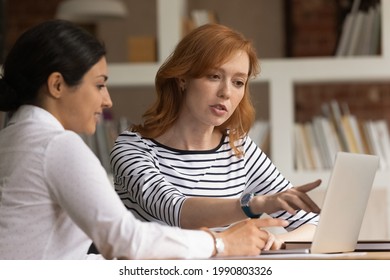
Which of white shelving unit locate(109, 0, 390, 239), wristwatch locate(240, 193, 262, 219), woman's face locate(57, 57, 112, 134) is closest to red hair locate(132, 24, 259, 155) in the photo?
wristwatch locate(240, 193, 262, 219)

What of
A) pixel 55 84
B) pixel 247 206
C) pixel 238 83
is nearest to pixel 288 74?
pixel 238 83

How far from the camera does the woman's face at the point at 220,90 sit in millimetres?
2270

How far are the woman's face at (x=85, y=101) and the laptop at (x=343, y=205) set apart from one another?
466 mm

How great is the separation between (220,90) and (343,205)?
0.59 m

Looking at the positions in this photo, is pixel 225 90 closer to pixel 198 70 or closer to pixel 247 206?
pixel 198 70

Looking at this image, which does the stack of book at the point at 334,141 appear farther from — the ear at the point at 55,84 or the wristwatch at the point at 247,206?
the ear at the point at 55,84

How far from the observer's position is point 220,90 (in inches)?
89.7

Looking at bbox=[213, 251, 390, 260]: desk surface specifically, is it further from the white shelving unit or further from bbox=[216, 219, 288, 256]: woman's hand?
the white shelving unit

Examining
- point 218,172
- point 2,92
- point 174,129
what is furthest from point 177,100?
point 2,92

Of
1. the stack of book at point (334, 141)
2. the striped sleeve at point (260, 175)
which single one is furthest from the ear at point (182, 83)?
the stack of book at point (334, 141)

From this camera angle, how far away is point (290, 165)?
4.06 metres
